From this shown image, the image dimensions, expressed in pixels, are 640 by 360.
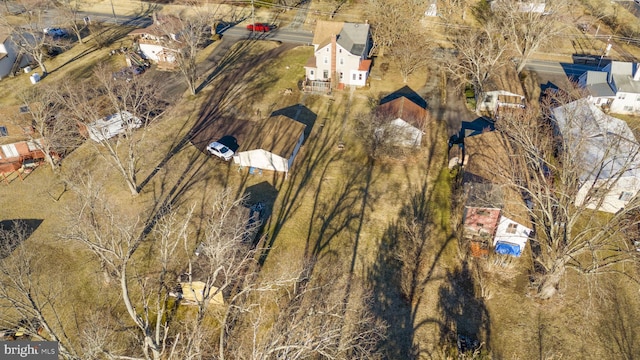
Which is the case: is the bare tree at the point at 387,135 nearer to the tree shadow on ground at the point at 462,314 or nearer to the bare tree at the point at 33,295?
the tree shadow on ground at the point at 462,314

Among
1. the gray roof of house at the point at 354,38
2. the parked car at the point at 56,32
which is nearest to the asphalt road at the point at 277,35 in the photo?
the gray roof of house at the point at 354,38

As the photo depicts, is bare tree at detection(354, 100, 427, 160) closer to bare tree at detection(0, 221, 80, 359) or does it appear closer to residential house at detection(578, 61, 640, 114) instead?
residential house at detection(578, 61, 640, 114)

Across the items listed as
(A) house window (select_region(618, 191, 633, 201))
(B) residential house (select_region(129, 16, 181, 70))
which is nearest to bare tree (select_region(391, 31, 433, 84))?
(A) house window (select_region(618, 191, 633, 201))

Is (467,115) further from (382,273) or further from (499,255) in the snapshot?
(382,273)

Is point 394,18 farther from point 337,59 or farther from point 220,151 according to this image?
point 220,151

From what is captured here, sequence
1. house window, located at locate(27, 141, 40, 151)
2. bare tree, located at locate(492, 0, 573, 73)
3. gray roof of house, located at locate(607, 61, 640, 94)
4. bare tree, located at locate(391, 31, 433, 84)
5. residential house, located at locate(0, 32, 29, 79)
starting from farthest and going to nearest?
residential house, located at locate(0, 32, 29, 79) → bare tree, located at locate(391, 31, 433, 84) → bare tree, located at locate(492, 0, 573, 73) → gray roof of house, located at locate(607, 61, 640, 94) → house window, located at locate(27, 141, 40, 151)

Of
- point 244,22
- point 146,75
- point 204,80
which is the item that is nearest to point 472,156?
point 204,80
